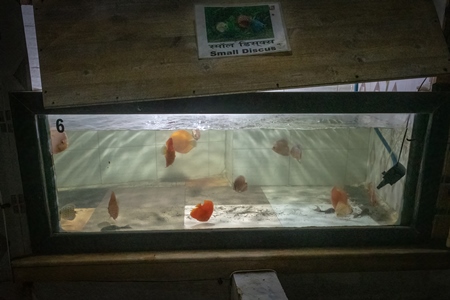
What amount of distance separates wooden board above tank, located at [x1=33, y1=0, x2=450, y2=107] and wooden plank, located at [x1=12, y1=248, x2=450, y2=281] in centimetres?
112

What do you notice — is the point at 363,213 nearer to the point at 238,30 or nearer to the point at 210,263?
the point at 210,263

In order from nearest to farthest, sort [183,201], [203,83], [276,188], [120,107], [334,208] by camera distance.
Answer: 1. [203,83]
2. [120,107]
3. [334,208]
4. [183,201]
5. [276,188]

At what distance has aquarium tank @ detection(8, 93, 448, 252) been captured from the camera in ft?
6.04

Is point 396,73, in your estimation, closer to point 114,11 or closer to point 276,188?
point 114,11

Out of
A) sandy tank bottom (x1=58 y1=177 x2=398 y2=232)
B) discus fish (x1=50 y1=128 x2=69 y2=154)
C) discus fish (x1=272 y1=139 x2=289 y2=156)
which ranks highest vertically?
discus fish (x1=50 y1=128 x2=69 y2=154)

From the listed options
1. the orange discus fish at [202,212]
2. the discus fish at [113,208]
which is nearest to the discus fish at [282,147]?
the orange discus fish at [202,212]

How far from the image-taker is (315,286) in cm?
213

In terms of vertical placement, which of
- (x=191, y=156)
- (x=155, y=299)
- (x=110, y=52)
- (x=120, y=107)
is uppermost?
(x=110, y=52)

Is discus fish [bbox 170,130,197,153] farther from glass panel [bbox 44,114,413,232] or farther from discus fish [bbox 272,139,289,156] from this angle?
discus fish [bbox 272,139,289,156]

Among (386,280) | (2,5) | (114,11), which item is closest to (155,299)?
(386,280)

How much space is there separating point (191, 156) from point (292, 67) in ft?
11.3

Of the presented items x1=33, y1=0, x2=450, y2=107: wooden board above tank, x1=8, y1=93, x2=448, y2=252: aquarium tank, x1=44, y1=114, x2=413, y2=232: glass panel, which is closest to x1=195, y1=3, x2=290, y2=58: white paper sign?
x1=33, y1=0, x2=450, y2=107: wooden board above tank

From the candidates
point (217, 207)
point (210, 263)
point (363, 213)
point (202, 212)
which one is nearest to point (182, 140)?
point (217, 207)

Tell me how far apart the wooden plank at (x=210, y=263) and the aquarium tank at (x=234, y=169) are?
89 millimetres
